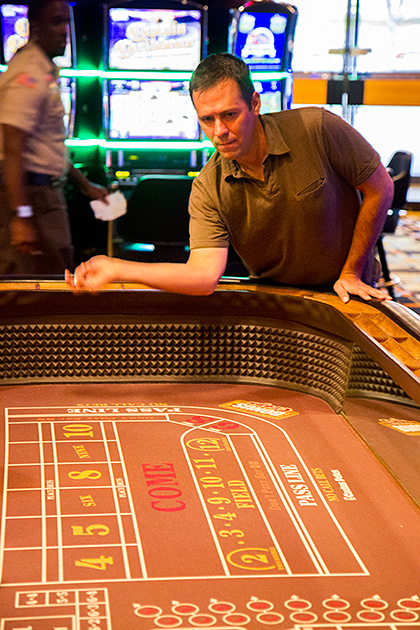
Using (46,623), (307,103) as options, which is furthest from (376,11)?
(46,623)

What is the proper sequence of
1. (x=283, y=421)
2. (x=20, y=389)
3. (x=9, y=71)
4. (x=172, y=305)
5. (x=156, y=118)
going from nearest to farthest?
(x=283, y=421)
(x=20, y=389)
(x=172, y=305)
(x=9, y=71)
(x=156, y=118)

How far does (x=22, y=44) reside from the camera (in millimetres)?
4465

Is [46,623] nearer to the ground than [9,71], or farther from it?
nearer to the ground

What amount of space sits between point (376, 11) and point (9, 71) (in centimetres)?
676

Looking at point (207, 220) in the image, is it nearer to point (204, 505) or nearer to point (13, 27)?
point (204, 505)

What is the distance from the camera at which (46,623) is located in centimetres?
97

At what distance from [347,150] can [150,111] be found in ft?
9.81

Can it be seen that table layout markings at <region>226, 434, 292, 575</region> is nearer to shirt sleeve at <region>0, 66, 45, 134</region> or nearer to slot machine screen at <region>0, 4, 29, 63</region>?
shirt sleeve at <region>0, 66, 45, 134</region>

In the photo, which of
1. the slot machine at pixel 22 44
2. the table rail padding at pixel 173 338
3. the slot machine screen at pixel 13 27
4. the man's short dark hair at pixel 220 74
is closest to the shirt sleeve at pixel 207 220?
the table rail padding at pixel 173 338

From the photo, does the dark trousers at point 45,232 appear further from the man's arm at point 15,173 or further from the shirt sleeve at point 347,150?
the shirt sleeve at point 347,150

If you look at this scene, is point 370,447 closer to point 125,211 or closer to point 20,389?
point 20,389

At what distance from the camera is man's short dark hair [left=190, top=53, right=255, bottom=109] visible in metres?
1.78

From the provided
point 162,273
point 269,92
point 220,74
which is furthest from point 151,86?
point 162,273

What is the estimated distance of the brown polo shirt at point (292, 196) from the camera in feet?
6.38
